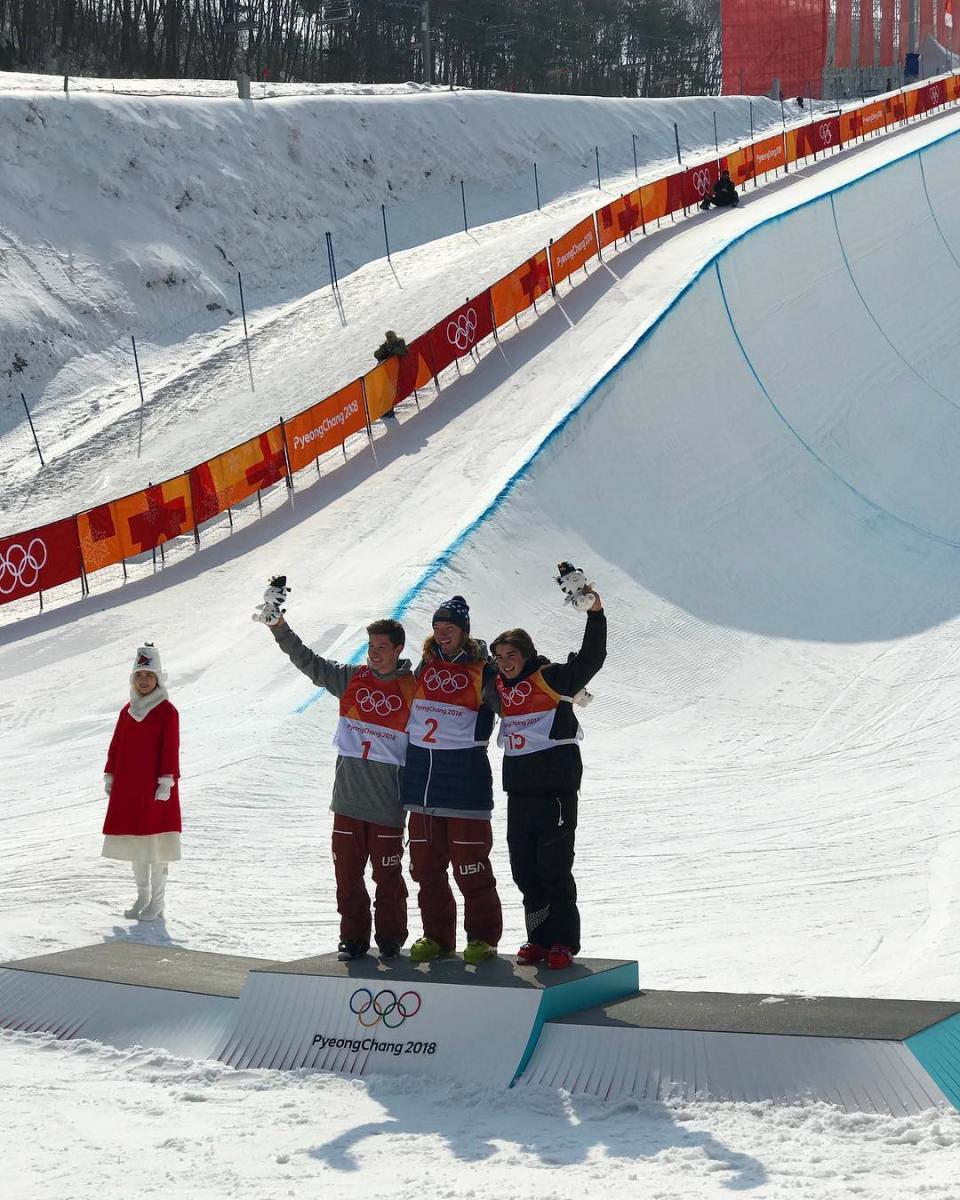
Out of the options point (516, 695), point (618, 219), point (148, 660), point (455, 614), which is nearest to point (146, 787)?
point (148, 660)

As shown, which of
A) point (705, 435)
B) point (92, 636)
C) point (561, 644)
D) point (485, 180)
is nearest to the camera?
point (561, 644)

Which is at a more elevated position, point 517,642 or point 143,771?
point 517,642

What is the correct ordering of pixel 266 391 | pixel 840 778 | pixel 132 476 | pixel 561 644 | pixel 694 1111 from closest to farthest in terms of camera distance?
1. pixel 694 1111
2. pixel 840 778
3. pixel 561 644
4. pixel 132 476
5. pixel 266 391

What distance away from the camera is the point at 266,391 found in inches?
810

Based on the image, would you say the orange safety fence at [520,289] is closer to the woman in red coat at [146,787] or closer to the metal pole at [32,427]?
the metal pole at [32,427]

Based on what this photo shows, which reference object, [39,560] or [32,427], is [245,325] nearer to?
[32,427]

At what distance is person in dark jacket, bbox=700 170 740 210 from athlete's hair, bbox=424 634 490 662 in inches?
919

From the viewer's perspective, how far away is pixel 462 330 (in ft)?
63.9

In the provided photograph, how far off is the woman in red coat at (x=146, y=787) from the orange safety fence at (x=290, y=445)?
320 inches

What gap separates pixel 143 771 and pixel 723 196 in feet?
75.1

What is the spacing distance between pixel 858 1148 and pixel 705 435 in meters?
13.1

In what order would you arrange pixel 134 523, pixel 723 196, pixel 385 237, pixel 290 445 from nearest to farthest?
1. pixel 134 523
2. pixel 290 445
3. pixel 723 196
4. pixel 385 237

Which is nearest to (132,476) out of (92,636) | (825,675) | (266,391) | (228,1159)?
(266,391)

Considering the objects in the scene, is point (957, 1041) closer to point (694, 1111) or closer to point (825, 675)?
point (694, 1111)
